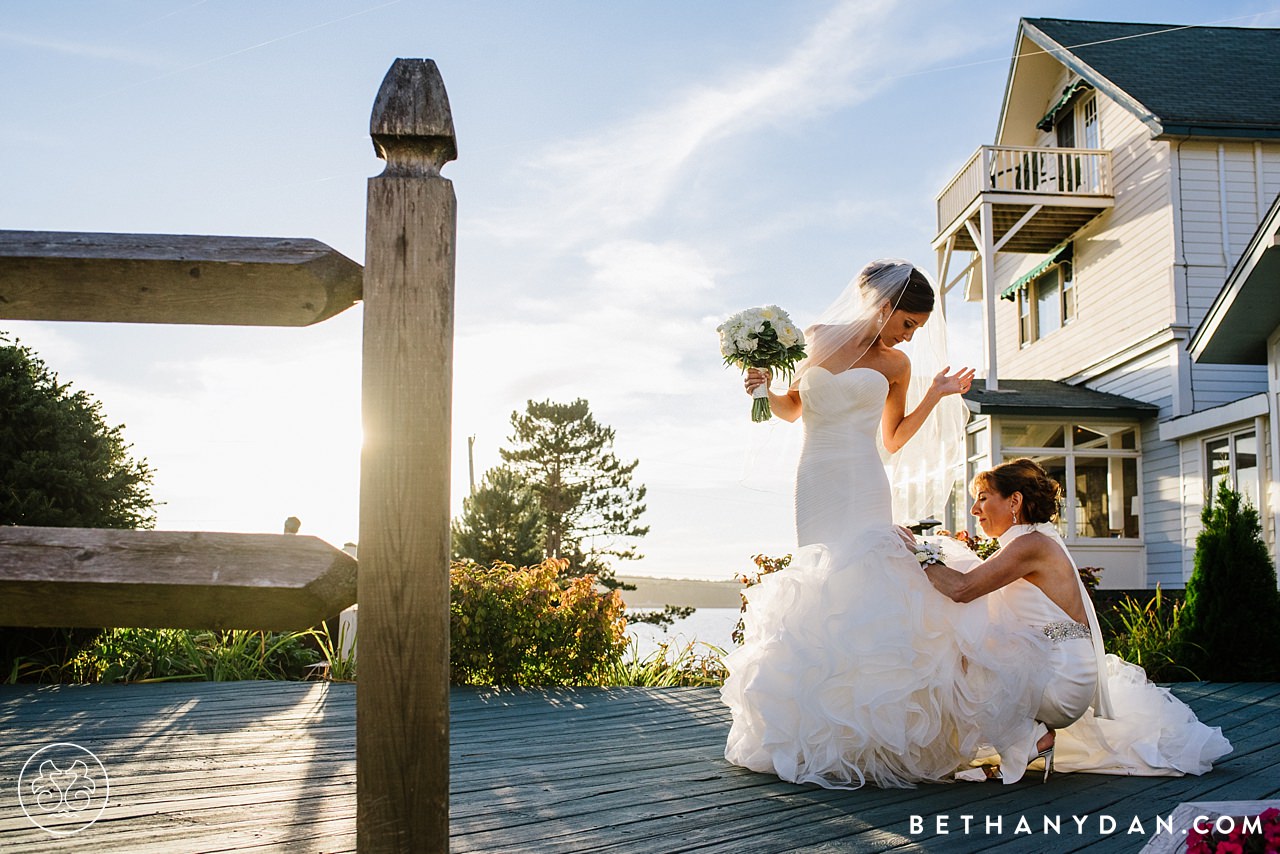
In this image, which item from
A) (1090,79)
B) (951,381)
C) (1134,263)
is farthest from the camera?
(1090,79)

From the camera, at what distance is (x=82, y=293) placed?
65.4 inches

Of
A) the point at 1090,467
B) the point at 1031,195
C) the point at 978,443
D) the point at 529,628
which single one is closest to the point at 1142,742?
the point at 529,628

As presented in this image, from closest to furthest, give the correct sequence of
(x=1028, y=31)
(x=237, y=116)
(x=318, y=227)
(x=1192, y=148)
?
(x=318, y=227) → (x=237, y=116) → (x=1192, y=148) → (x=1028, y=31)

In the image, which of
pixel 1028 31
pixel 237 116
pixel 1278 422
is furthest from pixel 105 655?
pixel 1028 31

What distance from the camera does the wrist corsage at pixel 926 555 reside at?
4172mm

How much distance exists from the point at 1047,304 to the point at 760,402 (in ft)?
52.4

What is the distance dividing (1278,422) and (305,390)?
1171 centimetres

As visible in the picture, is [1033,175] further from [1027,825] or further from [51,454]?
[1027,825]

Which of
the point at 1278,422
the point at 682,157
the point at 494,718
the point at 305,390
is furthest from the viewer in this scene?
the point at 1278,422

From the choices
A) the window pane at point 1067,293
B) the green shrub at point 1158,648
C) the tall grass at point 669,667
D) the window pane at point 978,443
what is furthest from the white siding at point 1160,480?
the tall grass at point 669,667

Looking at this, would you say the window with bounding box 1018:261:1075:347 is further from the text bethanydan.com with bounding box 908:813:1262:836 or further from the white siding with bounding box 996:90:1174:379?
the text bethanydan.com with bounding box 908:813:1262:836

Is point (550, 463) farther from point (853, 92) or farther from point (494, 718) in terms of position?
point (494, 718)

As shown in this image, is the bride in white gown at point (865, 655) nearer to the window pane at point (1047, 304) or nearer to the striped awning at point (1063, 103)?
the window pane at point (1047, 304)

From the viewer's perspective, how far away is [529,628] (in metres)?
7.27
